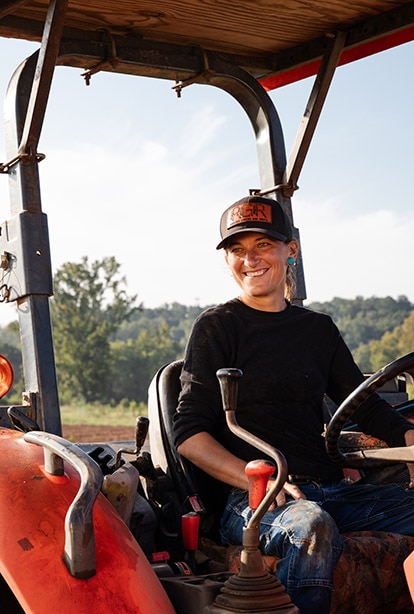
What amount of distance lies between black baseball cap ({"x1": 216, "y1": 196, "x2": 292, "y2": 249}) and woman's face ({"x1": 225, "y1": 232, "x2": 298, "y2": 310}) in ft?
0.11

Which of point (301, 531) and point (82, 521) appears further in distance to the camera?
point (301, 531)

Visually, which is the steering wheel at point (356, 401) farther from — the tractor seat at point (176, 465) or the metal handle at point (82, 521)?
the metal handle at point (82, 521)

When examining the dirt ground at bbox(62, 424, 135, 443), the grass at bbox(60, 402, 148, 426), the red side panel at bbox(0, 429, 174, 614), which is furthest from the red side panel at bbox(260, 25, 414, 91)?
the grass at bbox(60, 402, 148, 426)

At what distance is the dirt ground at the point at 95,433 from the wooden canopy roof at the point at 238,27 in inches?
699

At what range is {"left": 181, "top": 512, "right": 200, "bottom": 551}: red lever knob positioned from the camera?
279 cm

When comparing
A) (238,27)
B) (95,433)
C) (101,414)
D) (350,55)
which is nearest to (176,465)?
(238,27)

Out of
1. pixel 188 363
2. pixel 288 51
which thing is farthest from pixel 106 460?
pixel 288 51

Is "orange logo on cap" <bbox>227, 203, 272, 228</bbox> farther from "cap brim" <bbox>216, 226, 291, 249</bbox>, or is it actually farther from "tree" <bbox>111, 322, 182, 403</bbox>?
"tree" <bbox>111, 322, 182, 403</bbox>

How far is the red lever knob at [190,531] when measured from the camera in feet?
9.14

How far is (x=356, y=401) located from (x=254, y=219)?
30.2 inches

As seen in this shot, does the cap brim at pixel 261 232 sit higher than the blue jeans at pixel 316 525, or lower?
higher

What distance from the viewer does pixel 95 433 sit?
2461 centimetres

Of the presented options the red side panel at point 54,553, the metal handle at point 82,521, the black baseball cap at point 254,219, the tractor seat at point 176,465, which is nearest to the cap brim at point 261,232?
the black baseball cap at point 254,219

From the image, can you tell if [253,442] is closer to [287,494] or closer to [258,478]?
[258,478]
